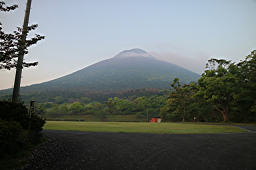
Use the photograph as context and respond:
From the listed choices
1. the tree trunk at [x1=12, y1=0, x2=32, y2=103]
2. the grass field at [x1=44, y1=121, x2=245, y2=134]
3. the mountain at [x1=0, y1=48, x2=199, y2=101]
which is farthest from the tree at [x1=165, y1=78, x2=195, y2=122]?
the mountain at [x1=0, y1=48, x2=199, y2=101]

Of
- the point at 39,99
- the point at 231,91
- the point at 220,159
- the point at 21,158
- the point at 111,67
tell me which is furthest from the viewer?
the point at 111,67

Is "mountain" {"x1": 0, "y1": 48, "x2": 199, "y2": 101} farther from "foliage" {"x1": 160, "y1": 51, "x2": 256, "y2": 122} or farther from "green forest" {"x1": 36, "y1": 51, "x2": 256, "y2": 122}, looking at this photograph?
"foliage" {"x1": 160, "y1": 51, "x2": 256, "y2": 122}

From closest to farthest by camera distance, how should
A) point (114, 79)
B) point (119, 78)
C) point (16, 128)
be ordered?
point (16, 128) < point (114, 79) < point (119, 78)

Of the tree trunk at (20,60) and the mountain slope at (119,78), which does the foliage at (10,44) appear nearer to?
the tree trunk at (20,60)

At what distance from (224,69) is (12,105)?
36430 millimetres

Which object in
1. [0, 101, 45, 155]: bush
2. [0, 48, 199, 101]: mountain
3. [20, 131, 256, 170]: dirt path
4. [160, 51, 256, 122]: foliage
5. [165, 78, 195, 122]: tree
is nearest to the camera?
[0, 101, 45, 155]: bush

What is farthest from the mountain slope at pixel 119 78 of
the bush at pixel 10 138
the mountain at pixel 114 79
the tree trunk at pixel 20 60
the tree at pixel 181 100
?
the bush at pixel 10 138

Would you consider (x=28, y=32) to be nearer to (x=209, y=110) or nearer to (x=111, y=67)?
(x=209, y=110)

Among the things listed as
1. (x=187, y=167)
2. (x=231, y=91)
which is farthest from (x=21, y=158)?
(x=231, y=91)

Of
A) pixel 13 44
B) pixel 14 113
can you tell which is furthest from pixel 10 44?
pixel 14 113

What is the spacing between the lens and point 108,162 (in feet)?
18.3

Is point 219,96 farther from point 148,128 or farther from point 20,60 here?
point 20,60

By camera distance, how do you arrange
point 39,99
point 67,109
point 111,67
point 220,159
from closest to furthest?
point 220,159
point 67,109
point 39,99
point 111,67

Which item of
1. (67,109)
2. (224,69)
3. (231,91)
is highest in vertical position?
(224,69)
